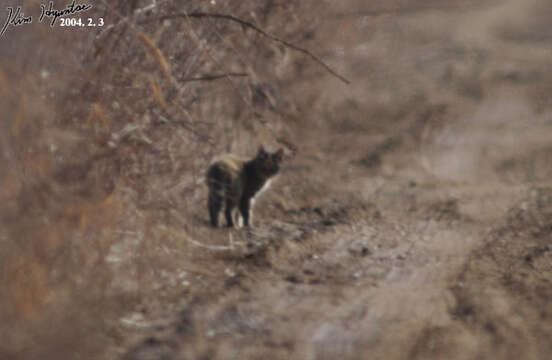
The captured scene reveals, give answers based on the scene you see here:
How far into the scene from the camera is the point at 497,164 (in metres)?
5.84

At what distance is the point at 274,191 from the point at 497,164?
8.53 feet

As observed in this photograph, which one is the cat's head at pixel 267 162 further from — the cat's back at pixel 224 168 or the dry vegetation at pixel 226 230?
the dry vegetation at pixel 226 230

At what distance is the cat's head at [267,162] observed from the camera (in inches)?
187

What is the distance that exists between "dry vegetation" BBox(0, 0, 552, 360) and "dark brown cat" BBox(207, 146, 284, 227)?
0.19 metres

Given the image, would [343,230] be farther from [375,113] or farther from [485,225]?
[375,113]

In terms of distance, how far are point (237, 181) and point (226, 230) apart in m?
0.45

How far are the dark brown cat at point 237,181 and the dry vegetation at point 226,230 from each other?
19 centimetres

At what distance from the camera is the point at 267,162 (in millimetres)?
4785

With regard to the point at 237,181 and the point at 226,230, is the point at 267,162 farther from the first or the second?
the point at 226,230

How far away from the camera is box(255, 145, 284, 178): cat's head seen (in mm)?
4762
